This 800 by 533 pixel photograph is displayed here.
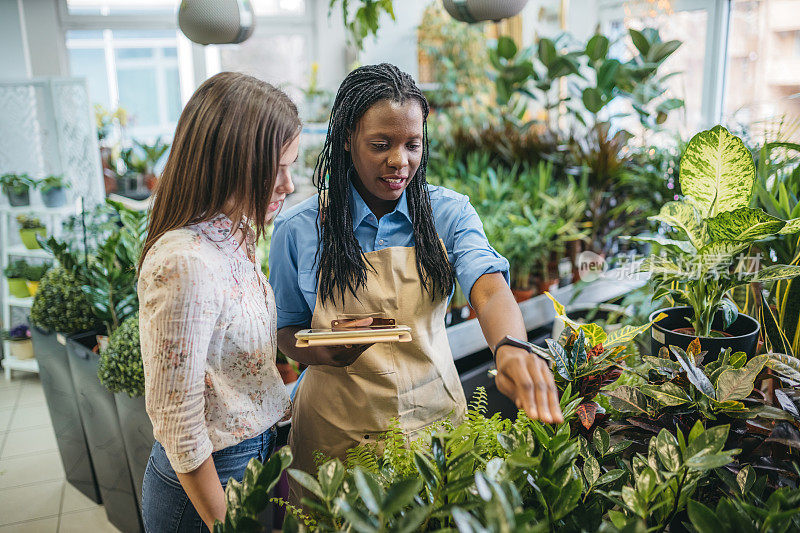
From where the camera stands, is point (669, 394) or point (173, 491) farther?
point (173, 491)

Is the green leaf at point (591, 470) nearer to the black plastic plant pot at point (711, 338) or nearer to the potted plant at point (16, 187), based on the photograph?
the black plastic plant pot at point (711, 338)

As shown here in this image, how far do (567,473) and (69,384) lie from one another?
2.56 meters

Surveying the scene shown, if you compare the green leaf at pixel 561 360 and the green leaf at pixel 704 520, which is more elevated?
the green leaf at pixel 561 360

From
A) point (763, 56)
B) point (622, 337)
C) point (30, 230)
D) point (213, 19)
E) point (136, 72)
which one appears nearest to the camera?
point (622, 337)

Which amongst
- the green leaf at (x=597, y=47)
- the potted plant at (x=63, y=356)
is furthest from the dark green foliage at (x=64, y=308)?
the green leaf at (x=597, y=47)

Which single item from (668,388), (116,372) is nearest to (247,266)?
(668,388)

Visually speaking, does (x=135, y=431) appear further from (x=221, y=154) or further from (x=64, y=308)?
(x=221, y=154)

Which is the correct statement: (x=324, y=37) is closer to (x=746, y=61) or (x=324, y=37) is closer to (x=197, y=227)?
(x=746, y=61)

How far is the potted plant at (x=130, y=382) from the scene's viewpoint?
213 centimetres

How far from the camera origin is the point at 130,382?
2135mm

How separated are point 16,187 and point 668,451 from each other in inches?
182

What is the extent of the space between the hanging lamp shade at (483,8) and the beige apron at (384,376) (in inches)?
40.4

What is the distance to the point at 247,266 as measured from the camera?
1.21m

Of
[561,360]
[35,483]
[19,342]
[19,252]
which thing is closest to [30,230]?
[19,252]
